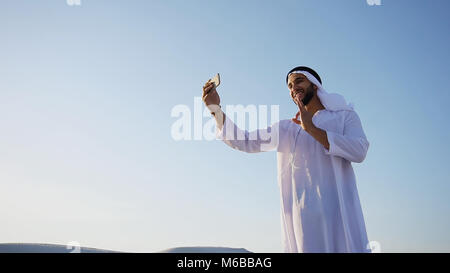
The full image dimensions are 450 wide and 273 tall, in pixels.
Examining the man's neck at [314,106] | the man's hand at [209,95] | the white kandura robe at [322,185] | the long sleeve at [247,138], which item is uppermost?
the man's hand at [209,95]

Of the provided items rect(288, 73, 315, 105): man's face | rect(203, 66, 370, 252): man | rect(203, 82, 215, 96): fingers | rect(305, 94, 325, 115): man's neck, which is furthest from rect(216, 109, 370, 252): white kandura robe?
rect(203, 82, 215, 96): fingers

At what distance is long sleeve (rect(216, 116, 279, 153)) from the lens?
185 inches

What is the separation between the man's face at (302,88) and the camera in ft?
15.6

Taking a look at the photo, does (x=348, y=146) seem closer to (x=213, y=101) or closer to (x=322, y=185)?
(x=322, y=185)

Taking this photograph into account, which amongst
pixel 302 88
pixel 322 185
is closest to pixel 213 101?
pixel 302 88

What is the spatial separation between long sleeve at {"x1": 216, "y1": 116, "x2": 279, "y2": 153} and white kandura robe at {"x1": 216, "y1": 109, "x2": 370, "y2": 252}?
0.01 meters

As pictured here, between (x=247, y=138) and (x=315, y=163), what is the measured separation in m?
0.84

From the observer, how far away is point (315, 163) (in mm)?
4309

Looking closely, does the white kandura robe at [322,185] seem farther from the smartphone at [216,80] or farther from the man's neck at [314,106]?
the smartphone at [216,80]

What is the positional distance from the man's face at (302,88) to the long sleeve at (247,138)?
44 cm

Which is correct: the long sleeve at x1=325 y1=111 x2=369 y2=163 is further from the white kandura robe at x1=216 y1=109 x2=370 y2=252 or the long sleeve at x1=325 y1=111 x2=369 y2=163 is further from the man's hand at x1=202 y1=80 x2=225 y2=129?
the man's hand at x1=202 y1=80 x2=225 y2=129

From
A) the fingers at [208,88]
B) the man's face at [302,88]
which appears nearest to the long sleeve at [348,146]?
the man's face at [302,88]
